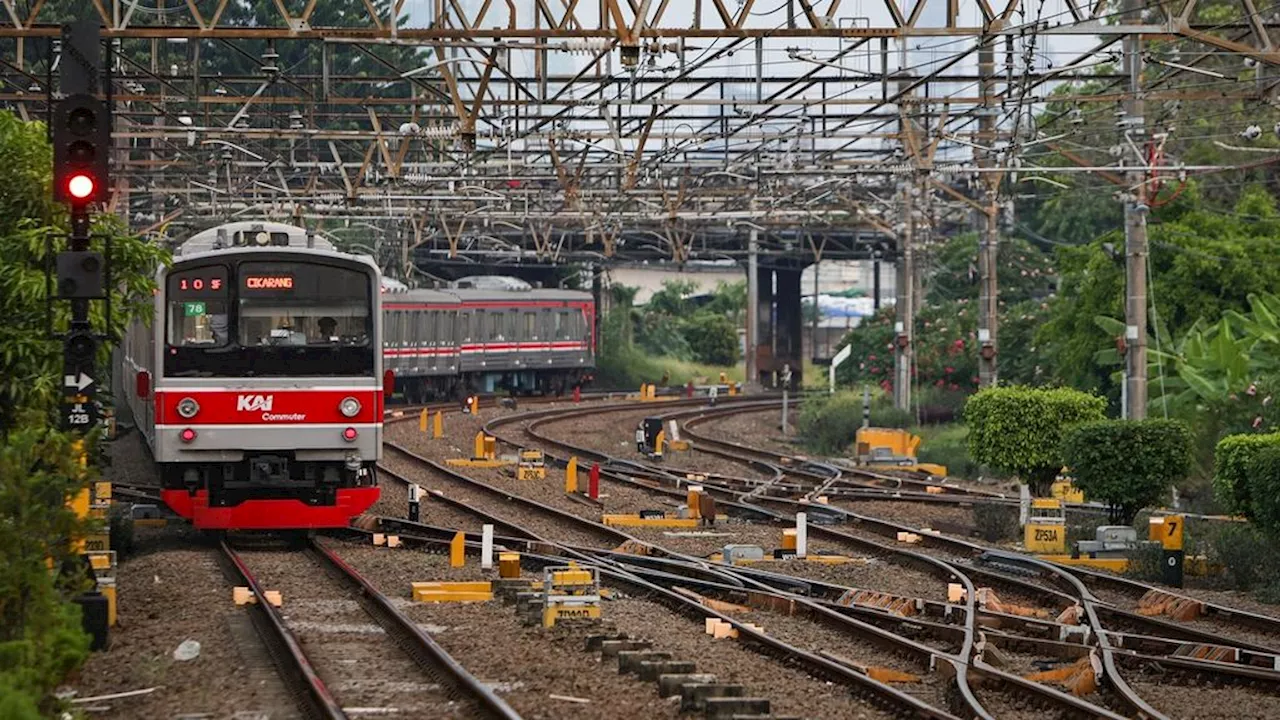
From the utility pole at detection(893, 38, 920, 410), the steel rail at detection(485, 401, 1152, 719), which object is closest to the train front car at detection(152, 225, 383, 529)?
the steel rail at detection(485, 401, 1152, 719)

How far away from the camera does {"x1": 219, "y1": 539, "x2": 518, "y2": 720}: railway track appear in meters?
10.1

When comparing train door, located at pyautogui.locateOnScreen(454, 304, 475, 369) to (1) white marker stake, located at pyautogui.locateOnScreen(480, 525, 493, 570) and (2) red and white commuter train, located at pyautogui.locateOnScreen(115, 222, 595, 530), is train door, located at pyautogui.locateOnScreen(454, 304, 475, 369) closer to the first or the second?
(2) red and white commuter train, located at pyautogui.locateOnScreen(115, 222, 595, 530)

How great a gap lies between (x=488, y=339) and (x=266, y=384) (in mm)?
34813

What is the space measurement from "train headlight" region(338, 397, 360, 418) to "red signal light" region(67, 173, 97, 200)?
19.9 ft

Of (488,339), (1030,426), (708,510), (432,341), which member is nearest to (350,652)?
(708,510)

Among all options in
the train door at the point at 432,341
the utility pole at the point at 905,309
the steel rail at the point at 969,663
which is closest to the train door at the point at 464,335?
the train door at the point at 432,341

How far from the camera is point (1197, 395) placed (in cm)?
2723

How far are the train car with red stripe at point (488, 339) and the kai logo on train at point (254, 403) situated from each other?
2691cm

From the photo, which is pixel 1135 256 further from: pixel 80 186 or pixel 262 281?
pixel 80 186

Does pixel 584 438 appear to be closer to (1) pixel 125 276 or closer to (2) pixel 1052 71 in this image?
(2) pixel 1052 71

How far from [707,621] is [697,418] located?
31187mm

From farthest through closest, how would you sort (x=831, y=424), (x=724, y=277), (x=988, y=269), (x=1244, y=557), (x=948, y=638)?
(x=724, y=277)
(x=831, y=424)
(x=988, y=269)
(x=1244, y=557)
(x=948, y=638)

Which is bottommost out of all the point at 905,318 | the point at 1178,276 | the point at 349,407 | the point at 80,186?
the point at 349,407

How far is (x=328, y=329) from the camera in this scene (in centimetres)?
1803
